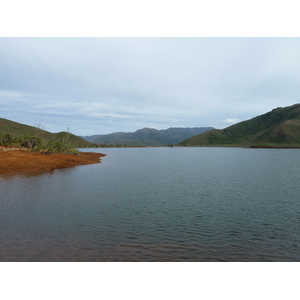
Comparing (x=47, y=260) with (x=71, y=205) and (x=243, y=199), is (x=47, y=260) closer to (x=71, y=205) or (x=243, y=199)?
(x=71, y=205)

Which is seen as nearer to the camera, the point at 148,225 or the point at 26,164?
the point at 148,225

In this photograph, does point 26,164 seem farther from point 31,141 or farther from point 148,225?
point 148,225

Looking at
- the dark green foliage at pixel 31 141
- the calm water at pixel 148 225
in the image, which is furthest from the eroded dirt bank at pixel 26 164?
the dark green foliage at pixel 31 141

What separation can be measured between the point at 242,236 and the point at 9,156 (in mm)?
55302

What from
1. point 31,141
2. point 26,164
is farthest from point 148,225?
point 31,141

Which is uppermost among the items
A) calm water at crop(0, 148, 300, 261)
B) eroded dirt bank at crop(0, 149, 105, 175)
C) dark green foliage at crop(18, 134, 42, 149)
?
dark green foliage at crop(18, 134, 42, 149)

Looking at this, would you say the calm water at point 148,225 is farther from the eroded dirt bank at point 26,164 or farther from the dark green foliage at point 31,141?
the dark green foliage at point 31,141

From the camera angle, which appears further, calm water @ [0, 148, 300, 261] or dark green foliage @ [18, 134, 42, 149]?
dark green foliage @ [18, 134, 42, 149]

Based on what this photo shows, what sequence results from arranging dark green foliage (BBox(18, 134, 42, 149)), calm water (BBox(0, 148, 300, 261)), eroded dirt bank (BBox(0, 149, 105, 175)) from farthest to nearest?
Result: 1. dark green foliage (BBox(18, 134, 42, 149))
2. eroded dirt bank (BBox(0, 149, 105, 175))
3. calm water (BBox(0, 148, 300, 261))

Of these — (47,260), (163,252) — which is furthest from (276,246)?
(47,260)

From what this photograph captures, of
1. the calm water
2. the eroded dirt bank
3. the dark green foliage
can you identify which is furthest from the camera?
the dark green foliage

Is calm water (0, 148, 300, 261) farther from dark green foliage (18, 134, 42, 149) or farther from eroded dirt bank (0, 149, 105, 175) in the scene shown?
dark green foliage (18, 134, 42, 149)

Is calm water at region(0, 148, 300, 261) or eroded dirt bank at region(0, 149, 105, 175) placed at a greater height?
eroded dirt bank at region(0, 149, 105, 175)

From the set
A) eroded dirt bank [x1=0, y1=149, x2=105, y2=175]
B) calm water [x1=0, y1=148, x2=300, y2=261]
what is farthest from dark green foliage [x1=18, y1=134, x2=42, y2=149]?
calm water [x1=0, y1=148, x2=300, y2=261]
